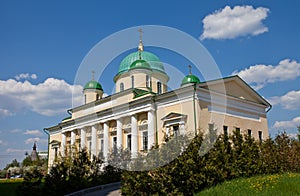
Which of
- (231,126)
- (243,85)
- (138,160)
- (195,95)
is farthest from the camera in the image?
(243,85)

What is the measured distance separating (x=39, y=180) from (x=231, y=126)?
644 inches

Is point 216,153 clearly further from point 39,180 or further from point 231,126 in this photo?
point 231,126

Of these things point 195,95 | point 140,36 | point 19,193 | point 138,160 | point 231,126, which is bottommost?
point 19,193

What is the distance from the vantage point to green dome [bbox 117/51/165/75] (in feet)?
114

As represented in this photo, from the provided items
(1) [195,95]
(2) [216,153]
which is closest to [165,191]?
(2) [216,153]

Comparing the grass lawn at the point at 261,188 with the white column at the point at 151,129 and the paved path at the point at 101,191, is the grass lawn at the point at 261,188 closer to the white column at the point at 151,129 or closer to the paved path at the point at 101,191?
the paved path at the point at 101,191

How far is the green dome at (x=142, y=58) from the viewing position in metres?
34.7

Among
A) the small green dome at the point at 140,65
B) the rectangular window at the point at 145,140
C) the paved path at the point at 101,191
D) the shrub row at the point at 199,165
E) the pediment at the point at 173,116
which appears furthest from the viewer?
the small green dome at the point at 140,65

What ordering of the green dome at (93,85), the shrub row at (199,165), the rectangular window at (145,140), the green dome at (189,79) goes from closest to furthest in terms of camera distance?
the shrub row at (199,165), the rectangular window at (145,140), the green dome at (189,79), the green dome at (93,85)

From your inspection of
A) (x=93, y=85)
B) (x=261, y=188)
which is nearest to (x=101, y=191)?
(x=261, y=188)

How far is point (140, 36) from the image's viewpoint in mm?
37500

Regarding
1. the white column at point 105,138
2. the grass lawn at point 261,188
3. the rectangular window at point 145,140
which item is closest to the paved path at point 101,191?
the grass lawn at point 261,188

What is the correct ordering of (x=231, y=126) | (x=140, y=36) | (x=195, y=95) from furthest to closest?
1. (x=140, y=36)
2. (x=231, y=126)
3. (x=195, y=95)

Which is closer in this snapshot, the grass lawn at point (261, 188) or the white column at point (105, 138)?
the grass lawn at point (261, 188)
